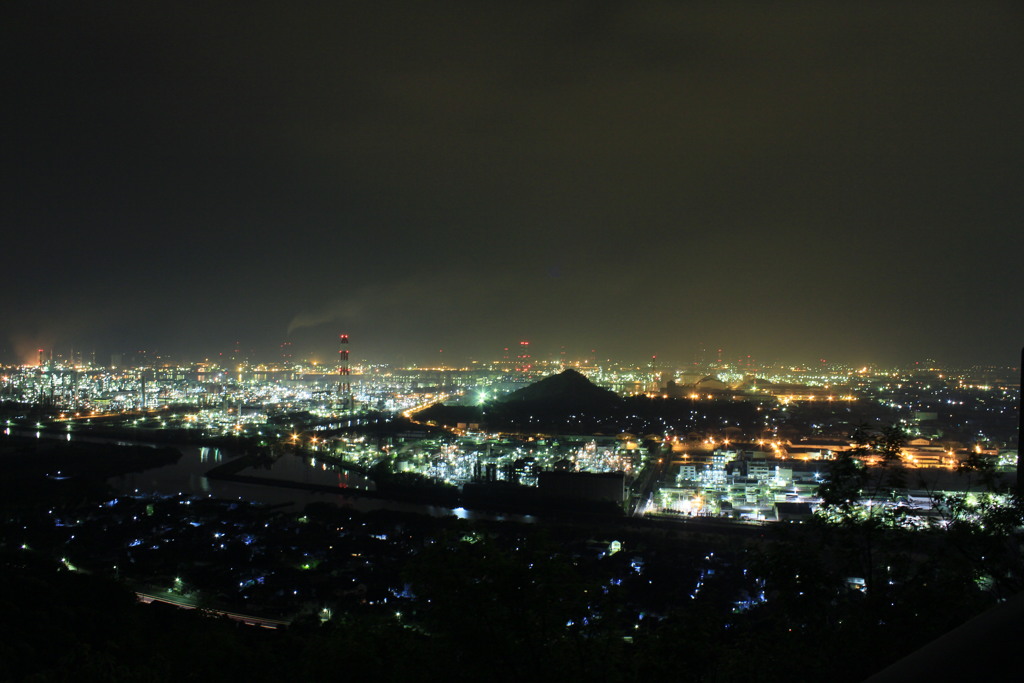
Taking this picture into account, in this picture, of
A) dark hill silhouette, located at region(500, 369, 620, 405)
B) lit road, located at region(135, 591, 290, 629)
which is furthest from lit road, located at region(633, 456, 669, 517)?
dark hill silhouette, located at region(500, 369, 620, 405)

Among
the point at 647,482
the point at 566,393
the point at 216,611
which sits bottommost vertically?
the point at 216,611

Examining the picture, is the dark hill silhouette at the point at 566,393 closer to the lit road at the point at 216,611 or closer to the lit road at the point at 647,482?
the lit road at the point at 647,482

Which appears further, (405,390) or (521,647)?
(405,390)

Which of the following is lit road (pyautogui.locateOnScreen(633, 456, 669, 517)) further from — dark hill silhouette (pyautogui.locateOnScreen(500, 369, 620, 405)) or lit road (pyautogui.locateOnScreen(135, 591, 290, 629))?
dark hill silhouette (pyautogui.locateOnScreen(500, 369, 620, 405))

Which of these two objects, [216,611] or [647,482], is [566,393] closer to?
[647,482]

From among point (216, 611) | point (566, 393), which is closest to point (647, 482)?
point (216, 611)

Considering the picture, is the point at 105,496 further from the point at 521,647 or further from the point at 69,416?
the point at 69,416

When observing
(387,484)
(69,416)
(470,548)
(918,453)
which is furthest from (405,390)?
(470,548)

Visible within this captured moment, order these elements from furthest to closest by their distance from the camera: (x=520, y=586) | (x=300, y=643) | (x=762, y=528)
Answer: (x=762, y=528), (x=300, y=643), (x=520, y=586)
